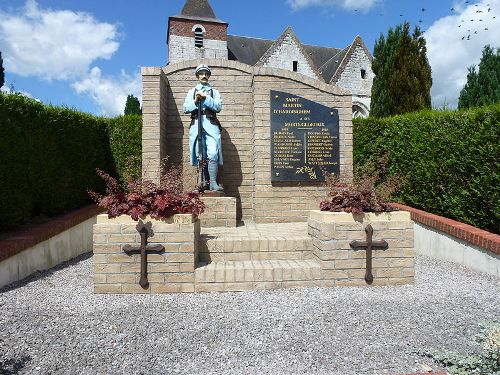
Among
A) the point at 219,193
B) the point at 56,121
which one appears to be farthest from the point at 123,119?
the point at 219,193

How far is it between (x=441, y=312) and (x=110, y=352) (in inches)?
112

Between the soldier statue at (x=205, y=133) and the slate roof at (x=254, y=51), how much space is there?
25878 mm

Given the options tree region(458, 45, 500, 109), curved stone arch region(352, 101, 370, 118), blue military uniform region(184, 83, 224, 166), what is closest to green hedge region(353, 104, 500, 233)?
blue military uniform region(184, 83, 224, 166)

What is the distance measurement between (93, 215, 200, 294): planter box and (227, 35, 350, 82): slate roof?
28686mm

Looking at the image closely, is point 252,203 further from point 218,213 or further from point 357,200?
point 357,200

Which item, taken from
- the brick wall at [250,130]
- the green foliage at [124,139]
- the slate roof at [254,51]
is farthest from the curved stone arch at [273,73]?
the slate roof at [254,51]

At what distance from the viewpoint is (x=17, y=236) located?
4.95m

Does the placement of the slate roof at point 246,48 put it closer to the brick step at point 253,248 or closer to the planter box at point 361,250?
the brick step at point 253,248

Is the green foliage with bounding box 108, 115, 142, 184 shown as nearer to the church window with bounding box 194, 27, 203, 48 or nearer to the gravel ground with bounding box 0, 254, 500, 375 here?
the gravel ground with bounding box 0, 254, 500, 375

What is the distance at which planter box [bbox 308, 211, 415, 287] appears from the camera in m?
4.17

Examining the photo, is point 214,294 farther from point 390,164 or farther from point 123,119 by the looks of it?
point 123,119

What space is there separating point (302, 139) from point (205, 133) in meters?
1.86

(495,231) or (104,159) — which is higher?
(104,159)

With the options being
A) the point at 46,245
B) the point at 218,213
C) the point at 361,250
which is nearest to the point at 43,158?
the point at 46,245
